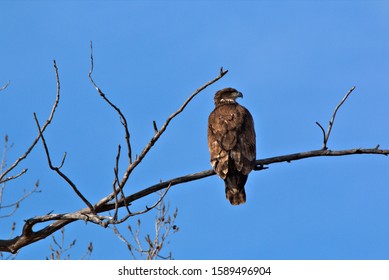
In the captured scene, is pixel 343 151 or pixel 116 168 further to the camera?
pixel 343 151

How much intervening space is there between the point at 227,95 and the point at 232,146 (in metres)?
1.97

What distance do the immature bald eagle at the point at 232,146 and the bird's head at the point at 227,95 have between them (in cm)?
61

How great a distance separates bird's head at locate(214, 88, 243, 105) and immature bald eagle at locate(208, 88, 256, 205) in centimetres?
61

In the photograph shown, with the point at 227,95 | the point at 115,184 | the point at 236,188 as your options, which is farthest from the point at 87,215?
the point at 227,95

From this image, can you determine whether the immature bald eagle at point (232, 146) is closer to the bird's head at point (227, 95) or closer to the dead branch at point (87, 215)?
the bird's head at point (227, 95)

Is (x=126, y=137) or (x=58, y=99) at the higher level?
(x=58, y=99)

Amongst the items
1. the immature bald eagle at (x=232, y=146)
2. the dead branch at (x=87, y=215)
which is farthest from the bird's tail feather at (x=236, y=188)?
the dead branch at (x=87, y=215)

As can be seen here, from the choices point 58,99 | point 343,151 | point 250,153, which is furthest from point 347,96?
point 58,99

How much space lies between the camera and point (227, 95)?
10.3m

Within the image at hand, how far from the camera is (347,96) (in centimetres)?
702

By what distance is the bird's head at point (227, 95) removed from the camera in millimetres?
10227

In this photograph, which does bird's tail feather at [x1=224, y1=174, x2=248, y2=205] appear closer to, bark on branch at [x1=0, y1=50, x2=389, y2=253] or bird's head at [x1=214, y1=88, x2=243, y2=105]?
bark on branch at [x1=0, y1=50, x2=389, y2=253]
